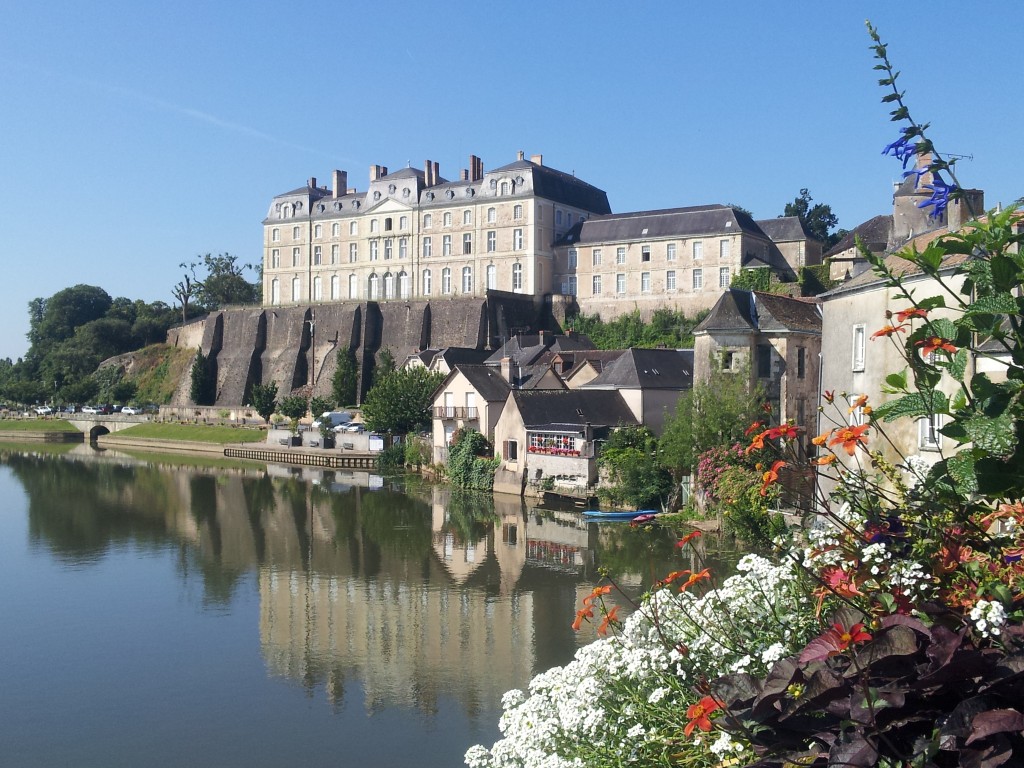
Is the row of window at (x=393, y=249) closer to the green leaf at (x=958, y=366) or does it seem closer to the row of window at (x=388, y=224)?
the row of window at (x=388, y=224)

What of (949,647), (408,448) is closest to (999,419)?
(949,647)

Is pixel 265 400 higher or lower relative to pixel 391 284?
lower

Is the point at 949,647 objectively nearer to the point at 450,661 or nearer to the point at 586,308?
the point at 450,661

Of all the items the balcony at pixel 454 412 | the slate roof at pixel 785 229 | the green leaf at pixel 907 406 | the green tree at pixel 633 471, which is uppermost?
the slate roof at pixel 785 229

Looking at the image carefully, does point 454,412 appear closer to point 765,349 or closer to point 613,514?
point 613,514

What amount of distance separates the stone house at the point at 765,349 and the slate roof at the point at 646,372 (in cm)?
719

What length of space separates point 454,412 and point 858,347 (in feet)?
74.2

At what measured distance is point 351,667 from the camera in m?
15.5

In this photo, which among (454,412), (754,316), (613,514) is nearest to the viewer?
(754,316)

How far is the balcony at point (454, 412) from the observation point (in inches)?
1500

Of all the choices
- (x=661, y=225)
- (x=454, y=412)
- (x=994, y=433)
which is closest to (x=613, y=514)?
(x=454, y=412)

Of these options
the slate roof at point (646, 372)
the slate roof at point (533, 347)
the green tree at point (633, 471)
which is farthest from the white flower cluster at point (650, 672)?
the slate roof at point (533, 347)

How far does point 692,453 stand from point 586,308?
112 ft

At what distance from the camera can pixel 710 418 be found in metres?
25.5
